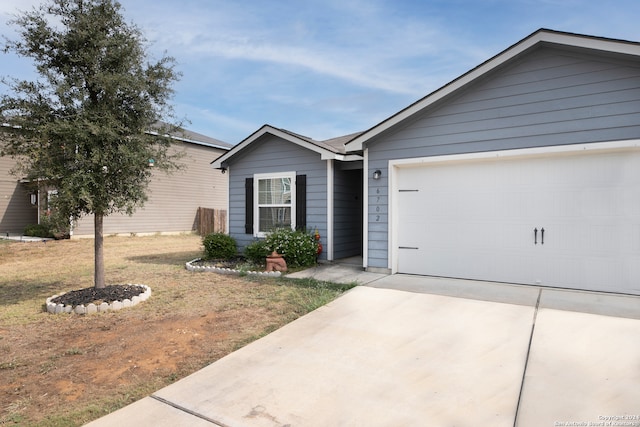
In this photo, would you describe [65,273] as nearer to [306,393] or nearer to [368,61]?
[306,393]

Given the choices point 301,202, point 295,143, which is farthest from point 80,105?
point 301,202

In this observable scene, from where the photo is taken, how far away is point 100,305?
553cm

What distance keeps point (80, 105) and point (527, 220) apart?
7.18 metres

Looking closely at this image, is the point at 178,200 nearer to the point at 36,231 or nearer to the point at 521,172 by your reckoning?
the point at 36,231

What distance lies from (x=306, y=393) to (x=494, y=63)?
573 centimetres

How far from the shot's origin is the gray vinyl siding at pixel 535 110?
5.38 m

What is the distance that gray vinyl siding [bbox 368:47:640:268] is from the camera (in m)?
5.38

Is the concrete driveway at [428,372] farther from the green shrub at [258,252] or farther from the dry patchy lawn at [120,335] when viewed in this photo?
the green shrub at [258,252]

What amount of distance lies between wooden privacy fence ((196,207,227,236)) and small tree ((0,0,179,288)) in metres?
12.8

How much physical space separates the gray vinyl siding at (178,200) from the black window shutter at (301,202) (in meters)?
8.15

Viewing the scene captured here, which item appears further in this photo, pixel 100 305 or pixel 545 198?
pixel 545 198

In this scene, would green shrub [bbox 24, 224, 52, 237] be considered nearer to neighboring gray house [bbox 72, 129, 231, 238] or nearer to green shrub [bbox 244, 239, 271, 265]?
neighboring gray house [bbox 72, 129, 231, 238]

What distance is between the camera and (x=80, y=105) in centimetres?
561

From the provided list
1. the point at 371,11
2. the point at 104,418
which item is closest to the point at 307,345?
the point at 104,418
